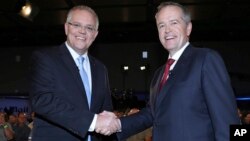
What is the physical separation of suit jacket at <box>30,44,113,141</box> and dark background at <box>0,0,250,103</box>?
6.97 meters

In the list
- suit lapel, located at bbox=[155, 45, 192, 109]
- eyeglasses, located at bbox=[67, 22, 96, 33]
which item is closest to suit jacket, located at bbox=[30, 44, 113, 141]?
eyeglasses, located at bbox=[67, 22, 96, 33]

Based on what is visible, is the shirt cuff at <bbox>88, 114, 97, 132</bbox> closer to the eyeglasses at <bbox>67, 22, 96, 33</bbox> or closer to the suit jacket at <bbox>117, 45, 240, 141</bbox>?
the suit jacket at <bbox>117, 45, 240, 141</bbox>

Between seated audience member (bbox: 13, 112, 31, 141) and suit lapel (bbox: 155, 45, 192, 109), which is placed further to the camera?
seated audience member (bbox: 13, 112, 31, 141)

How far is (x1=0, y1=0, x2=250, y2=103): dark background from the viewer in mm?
9945

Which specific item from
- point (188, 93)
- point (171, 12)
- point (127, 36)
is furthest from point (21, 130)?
point (188, 93)

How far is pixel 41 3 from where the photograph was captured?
962 centimetres

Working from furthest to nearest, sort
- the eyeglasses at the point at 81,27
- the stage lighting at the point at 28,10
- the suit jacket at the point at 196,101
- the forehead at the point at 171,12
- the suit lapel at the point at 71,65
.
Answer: the stage lighting at the point at 28,10 → the eyeglasses at the point at 81,27 → the suit lapel at the point at 71,65 → the forehead at the point at 171,12 → the suit jacket at the point at 196,101

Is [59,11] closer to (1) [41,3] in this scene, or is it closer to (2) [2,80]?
(1) [41,3]

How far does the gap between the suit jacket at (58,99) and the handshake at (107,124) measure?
69 mm

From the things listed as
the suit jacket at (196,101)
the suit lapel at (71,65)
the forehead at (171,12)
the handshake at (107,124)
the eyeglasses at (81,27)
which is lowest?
the handshake at (107,124)

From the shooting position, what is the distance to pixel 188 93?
212 cm

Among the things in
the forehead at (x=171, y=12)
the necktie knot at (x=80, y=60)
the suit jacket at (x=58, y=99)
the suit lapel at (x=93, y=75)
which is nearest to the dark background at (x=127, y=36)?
the suit lapel at (x=93, y=75)

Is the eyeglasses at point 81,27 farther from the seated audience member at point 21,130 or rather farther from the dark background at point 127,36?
the seated audience member at point 21,130

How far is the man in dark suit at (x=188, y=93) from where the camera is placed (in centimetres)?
203
